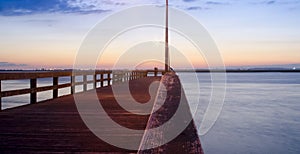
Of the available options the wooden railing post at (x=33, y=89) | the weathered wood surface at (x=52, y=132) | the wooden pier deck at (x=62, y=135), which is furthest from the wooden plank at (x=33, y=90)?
the wooden pier deck at (x=62, y=135)

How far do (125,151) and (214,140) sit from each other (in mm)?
10441

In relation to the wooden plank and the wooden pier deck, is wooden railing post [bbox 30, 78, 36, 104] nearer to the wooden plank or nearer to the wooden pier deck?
the wooden plank

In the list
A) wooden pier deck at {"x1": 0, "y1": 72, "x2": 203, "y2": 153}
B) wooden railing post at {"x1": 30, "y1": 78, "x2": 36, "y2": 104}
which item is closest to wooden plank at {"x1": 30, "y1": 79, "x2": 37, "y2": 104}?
wooden railing post at {"x1": 30, "y1": 78, "x2": 36, "y2": 104}

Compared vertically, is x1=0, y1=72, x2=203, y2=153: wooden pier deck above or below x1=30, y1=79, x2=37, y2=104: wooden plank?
below

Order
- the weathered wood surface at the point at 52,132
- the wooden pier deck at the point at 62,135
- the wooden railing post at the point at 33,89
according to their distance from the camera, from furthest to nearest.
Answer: the wooden railing post at the point at 33,89
the weathered wood surface at the point at 52,132
the wooden pier deck at the point at 62,135

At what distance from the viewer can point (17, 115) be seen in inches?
248

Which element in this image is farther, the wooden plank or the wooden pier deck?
the wooden plank

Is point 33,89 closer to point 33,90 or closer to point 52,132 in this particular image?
point 33,90

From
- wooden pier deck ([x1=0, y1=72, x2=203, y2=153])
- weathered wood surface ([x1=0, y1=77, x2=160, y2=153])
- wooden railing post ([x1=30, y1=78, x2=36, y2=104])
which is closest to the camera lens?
wooden pier deck ([x1=0, y1=72, x2=203, y2=153])

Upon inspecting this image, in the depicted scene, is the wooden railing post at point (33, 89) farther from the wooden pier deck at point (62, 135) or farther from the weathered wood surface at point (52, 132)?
the wooden pier deck at point (62, 135)

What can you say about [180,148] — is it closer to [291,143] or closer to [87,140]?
[87,140]

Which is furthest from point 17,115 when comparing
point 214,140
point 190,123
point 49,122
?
point 214,140

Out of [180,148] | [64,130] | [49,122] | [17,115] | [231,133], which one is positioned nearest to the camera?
[180,148]

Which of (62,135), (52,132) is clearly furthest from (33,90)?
(62,135)
